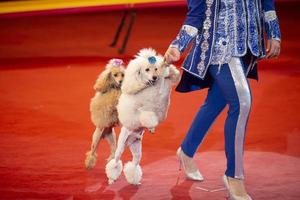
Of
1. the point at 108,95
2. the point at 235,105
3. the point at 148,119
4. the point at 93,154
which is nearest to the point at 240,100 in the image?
the point at 235,105

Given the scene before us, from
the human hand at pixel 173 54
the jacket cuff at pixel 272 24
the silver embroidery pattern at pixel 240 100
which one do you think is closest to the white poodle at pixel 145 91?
the human hand at pixel 173 54

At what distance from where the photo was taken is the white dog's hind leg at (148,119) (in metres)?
3.90

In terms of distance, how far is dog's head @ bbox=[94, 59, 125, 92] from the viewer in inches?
171

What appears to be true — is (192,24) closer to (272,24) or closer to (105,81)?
(272,24)

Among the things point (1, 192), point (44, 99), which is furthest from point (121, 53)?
point (1, 192)

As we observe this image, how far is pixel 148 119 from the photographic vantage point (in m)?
3.90

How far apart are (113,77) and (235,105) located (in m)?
0.92

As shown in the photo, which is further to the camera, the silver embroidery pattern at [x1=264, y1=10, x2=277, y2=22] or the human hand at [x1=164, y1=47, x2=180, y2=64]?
the silver embroidery pattern at [x1=264, y1=10, x2=277, y2=22]

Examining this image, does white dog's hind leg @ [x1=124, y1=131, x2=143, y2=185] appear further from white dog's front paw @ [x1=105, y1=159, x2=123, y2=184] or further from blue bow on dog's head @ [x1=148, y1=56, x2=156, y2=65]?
blue bow on dog's head @ [x1=148, y1=56, x2=156, y2=65]

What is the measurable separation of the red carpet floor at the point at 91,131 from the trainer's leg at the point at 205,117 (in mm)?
249

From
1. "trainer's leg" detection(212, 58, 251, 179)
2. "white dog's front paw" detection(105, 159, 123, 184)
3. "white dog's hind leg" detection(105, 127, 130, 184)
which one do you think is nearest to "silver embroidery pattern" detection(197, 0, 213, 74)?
"trainer's leg" detection(212, 58, 251, 179)

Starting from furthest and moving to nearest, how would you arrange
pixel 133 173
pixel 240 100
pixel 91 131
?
pixel 91 131 → pixel 133 173 → pixel 240 100

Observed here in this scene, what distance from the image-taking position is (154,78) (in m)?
3.91

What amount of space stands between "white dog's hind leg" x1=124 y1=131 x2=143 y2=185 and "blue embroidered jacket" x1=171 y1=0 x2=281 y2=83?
63 centimetres
